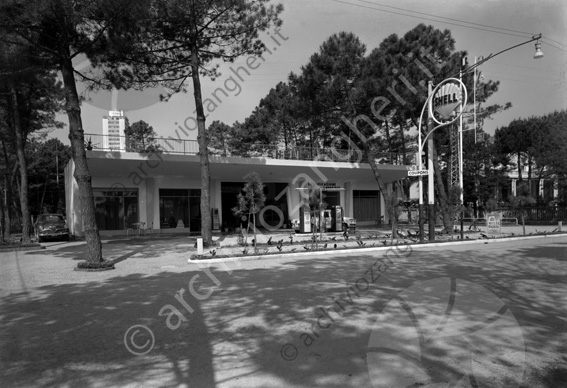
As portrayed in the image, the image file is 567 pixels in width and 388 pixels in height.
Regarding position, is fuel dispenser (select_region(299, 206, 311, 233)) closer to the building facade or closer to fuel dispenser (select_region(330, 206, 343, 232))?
the building facade

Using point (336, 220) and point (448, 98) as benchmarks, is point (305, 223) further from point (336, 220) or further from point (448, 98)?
point (448, 98)

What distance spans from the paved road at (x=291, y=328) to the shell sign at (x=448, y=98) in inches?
329

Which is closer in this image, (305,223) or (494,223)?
(494,223)

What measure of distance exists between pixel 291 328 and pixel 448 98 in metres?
14.7

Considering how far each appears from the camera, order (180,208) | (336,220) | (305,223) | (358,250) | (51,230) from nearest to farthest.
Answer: (358,250) → (51,230) → (305,223) → (336,220) → (180,208)

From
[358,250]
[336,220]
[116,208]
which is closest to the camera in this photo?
[358,250]

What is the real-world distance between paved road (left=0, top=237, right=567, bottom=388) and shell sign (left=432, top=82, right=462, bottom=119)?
27.4 ft

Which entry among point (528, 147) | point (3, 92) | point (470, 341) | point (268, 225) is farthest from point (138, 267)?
point (528, 147)

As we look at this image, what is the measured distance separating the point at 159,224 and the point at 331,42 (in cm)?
1653

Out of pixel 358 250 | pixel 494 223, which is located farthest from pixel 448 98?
pixel 494 223

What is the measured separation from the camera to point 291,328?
18.2 ft

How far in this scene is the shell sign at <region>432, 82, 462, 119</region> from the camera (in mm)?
16323

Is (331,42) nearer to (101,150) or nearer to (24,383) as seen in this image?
(101,150)

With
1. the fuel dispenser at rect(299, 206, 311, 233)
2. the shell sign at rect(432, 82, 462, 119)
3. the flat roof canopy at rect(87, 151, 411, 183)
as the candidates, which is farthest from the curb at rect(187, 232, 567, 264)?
the flat roof canopy at rect(87, 151, 411, 183)
